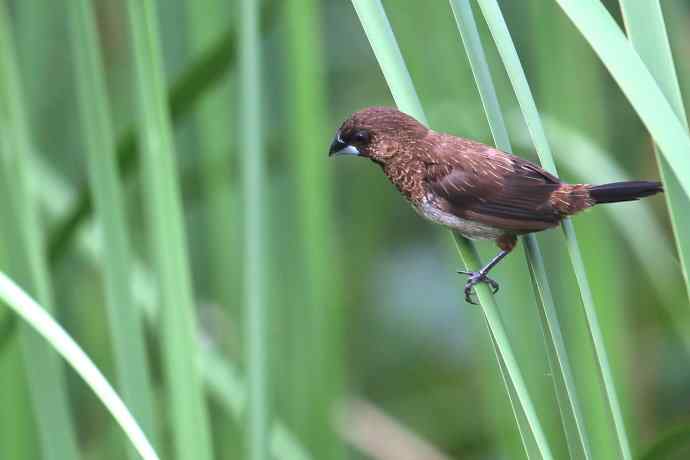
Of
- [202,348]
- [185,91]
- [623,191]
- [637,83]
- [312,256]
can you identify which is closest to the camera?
[637,83]

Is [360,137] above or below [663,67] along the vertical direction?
below

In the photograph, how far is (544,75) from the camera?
8.45 ft

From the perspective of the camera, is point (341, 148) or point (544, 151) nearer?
point (544, 151)

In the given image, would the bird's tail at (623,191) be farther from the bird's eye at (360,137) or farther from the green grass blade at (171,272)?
the green grass blade at (171,272)

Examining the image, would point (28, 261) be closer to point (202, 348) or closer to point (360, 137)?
point (360, 137)

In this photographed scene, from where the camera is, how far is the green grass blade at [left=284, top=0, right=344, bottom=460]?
2.31m

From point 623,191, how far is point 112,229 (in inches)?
36.0

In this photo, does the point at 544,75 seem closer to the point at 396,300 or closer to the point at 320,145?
the point at 320,145

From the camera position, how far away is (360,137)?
6.61 feet

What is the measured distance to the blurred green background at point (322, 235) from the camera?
7.78ft

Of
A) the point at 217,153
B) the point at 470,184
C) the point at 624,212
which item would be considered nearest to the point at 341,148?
the point at 470,184

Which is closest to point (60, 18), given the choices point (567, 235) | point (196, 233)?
point (196, 233)

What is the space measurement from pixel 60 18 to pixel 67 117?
1.09 ft

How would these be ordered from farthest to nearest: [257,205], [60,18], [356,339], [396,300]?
[396,300] < [356,339] < [60,18] < [257,205]
